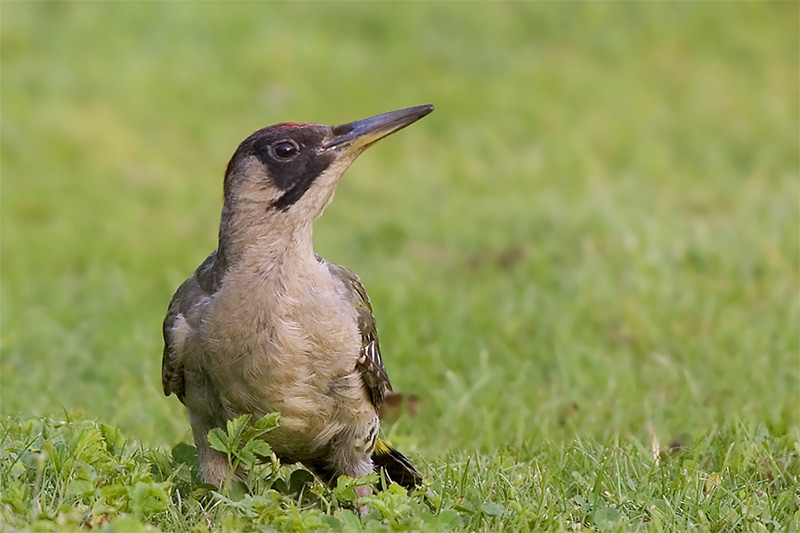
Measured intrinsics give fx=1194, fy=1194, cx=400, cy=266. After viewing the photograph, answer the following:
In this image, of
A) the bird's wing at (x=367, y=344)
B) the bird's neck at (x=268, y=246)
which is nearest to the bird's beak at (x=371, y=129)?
the bird's neck at (x=268, y=246)

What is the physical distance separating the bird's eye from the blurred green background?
173 centimetres

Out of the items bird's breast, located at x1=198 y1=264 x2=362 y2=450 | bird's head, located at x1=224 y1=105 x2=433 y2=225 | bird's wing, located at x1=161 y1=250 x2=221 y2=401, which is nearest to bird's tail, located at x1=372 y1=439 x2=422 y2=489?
bird's breast, located at x1=198 y1=264 x2=362 y2=450

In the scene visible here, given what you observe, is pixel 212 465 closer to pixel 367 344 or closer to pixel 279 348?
pixel 279 348

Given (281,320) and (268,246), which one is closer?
(281,320)

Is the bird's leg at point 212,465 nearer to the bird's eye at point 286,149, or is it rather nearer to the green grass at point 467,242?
the green grass at point 467,242

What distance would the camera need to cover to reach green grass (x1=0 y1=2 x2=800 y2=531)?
435cm

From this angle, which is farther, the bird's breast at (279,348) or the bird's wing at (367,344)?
the bird's wing at (367,344)

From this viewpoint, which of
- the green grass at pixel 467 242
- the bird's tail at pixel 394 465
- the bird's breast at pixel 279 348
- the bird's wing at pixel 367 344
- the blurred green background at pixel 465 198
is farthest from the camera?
the blurred green background at pixel 465 198

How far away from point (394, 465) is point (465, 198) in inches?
235

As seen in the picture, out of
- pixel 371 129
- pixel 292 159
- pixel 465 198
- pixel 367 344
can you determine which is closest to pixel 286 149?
pixel 292 159

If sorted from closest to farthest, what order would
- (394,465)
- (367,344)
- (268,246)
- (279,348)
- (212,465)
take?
(279,348) → (268,246) → (212,465) → (367,344) → (394,465)

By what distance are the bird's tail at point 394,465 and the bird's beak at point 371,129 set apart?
121cm

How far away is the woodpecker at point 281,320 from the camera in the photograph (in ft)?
13.8

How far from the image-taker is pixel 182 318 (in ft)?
14.4
